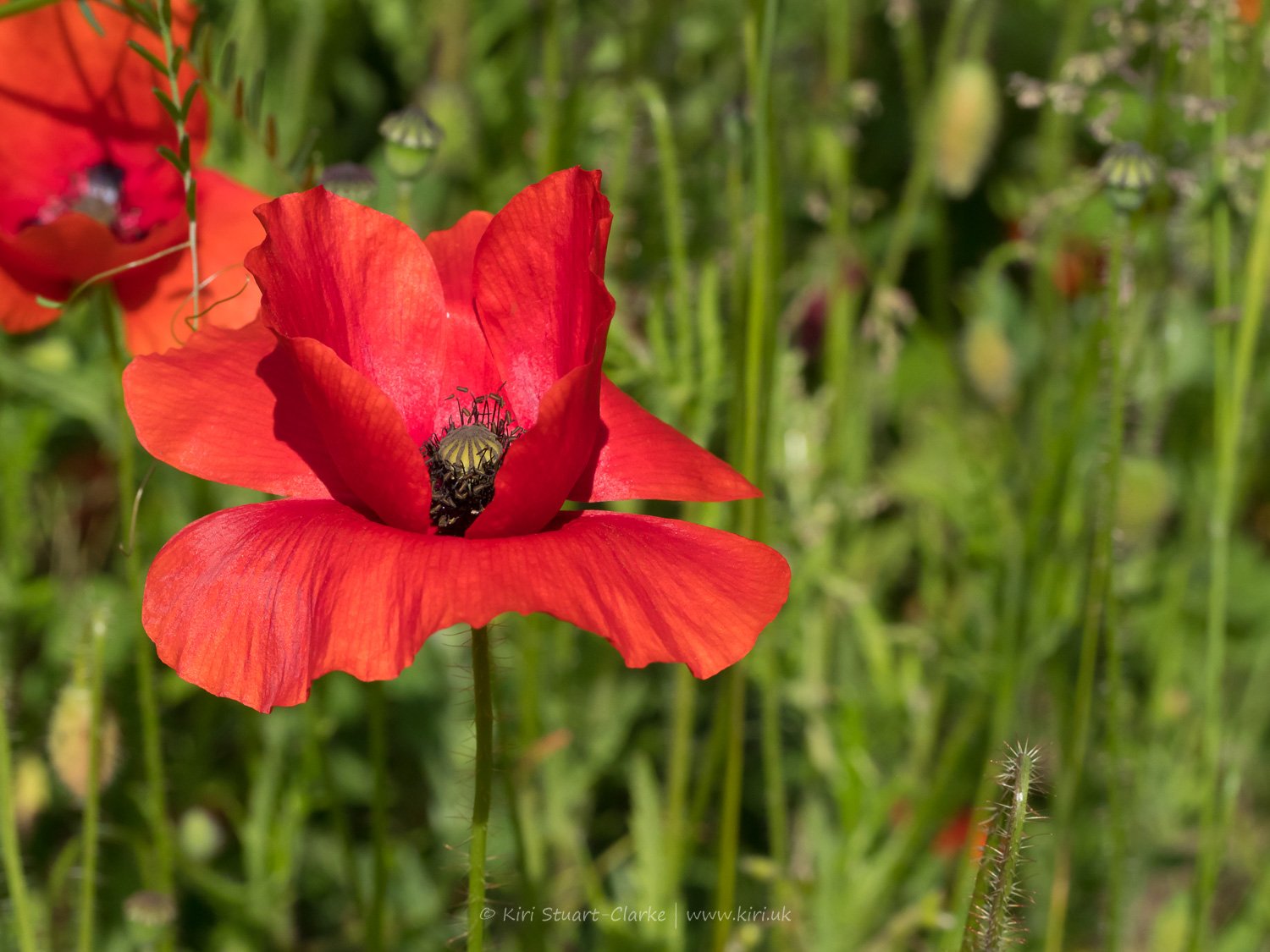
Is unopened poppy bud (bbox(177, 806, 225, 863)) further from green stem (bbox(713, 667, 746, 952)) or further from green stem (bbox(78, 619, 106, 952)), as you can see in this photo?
green stem (bbox(713, 667, 746, 952))

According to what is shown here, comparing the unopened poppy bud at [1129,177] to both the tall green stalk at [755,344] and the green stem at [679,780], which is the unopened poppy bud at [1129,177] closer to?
the tall green stalk at [755,344]

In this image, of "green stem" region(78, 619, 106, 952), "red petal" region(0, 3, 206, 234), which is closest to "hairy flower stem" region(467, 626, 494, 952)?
"green stem" region(78, 619, 106, 952)

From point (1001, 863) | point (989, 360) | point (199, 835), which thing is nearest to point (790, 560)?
point (989, 360)

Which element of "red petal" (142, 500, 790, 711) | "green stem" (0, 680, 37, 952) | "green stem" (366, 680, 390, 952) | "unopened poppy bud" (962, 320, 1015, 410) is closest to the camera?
"red petal" (142, 500, 790, 711)

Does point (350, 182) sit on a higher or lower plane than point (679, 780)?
higher

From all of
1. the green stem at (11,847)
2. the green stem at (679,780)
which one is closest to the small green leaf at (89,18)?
the green stem at (11,847)

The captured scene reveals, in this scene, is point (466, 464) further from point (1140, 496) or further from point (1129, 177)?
point (1140, 496)
